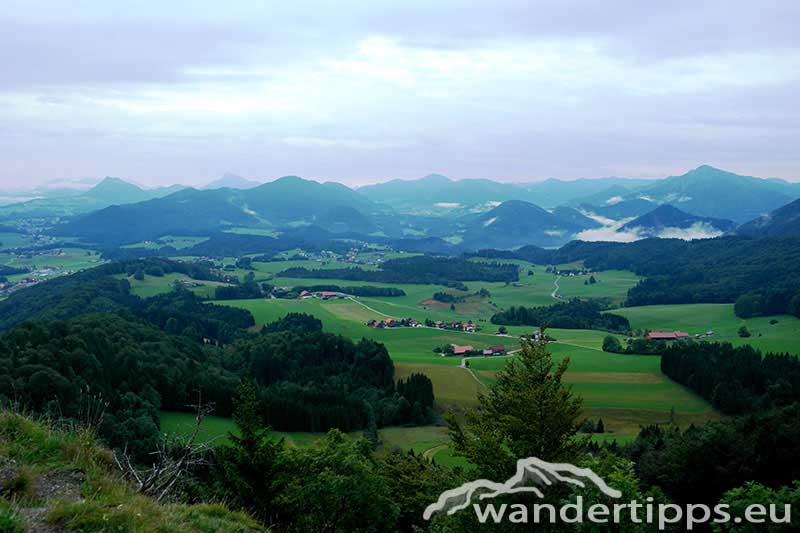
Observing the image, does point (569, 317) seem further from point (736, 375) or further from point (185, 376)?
point (185, 376)

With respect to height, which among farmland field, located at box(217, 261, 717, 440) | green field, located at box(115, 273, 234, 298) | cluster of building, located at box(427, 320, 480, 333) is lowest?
cluster of building, located at box(427, 320, 480, 333)

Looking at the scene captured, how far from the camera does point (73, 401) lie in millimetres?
41344

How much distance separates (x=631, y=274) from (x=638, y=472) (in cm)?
17336

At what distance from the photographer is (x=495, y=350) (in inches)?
3438

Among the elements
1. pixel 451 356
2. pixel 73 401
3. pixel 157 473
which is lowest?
pixel 451 356

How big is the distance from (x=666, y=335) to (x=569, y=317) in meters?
21.0

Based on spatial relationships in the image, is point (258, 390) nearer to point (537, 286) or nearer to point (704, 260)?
point (537, 286)

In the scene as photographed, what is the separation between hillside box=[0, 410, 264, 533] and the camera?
7.45 m

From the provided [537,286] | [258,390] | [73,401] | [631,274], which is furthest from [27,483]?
[631,274]

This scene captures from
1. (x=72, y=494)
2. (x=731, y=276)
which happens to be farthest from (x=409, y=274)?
(x=72, y=494)

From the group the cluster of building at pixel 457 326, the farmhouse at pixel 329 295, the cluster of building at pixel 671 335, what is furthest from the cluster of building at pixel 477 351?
the farmhouse at pixel 329 295

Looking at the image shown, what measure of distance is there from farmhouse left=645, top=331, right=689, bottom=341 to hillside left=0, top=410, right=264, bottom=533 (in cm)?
10026

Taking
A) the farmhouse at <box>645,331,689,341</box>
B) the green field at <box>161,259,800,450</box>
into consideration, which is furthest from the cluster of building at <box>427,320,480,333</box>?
the farmhouse at <box>645,331,689,341</box>

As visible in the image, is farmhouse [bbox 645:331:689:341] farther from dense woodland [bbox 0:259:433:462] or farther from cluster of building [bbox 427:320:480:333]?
dense woodland [bbox 0:259:433:462]
